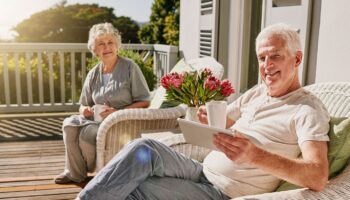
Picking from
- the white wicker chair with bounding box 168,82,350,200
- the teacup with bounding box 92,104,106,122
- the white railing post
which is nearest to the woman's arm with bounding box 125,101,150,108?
the teacup with bounding box 92,104,106,122

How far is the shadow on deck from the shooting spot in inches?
114

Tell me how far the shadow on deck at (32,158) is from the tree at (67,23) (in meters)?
7.86

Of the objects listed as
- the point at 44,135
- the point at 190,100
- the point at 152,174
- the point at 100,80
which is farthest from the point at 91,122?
the point at 44,135

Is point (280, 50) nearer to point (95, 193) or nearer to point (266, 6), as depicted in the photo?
point (95, 193)

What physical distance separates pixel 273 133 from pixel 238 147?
0.39 m

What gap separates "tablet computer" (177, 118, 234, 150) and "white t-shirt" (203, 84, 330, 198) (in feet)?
0.56

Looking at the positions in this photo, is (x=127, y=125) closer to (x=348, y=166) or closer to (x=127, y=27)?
(x=348, y=166)

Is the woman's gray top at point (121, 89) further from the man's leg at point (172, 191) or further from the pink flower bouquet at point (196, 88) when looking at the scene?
the man's leg at point (172, 191)

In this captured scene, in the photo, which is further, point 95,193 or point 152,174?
point 152,174

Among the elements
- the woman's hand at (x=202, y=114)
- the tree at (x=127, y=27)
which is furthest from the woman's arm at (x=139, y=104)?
the tree at (x=127, y=27)

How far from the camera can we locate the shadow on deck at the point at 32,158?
2.90 meters

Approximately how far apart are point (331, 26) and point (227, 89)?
0.65 metres

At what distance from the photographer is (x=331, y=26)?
2.10 m

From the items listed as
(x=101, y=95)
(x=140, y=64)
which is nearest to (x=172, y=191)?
(x=101, y=95)
